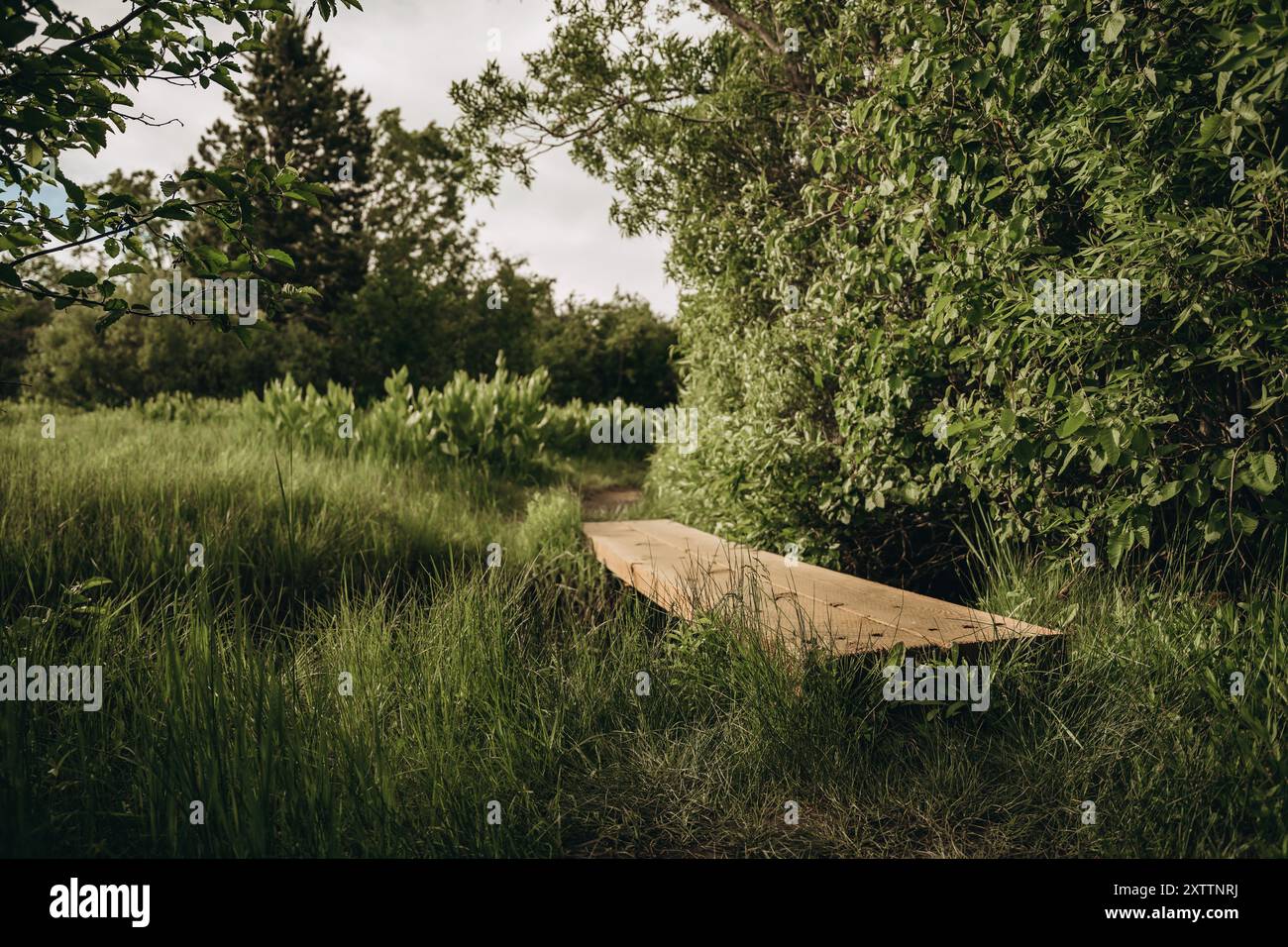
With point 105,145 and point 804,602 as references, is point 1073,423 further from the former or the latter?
point 105,145

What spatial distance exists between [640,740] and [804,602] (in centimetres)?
98

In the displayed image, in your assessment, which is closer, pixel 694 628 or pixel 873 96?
pixel 694 628

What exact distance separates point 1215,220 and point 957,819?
6.99 ft

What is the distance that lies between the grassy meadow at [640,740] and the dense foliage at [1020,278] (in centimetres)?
62

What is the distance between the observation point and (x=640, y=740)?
2.47 m

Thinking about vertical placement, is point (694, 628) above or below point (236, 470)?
below

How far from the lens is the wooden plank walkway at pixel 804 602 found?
2.59 m

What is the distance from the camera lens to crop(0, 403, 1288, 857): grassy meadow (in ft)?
6.32

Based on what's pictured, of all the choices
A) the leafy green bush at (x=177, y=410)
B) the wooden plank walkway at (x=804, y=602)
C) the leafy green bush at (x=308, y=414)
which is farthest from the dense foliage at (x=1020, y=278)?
the leafy green bush at (x=177, y=410)

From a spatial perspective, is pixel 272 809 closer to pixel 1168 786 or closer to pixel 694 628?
pixel 694 628

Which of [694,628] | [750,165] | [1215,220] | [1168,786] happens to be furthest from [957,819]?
[750,165]

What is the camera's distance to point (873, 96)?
336 cm

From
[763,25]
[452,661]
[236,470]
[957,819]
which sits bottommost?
[957,819]

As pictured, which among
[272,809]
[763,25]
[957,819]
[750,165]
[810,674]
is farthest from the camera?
[750,165]
